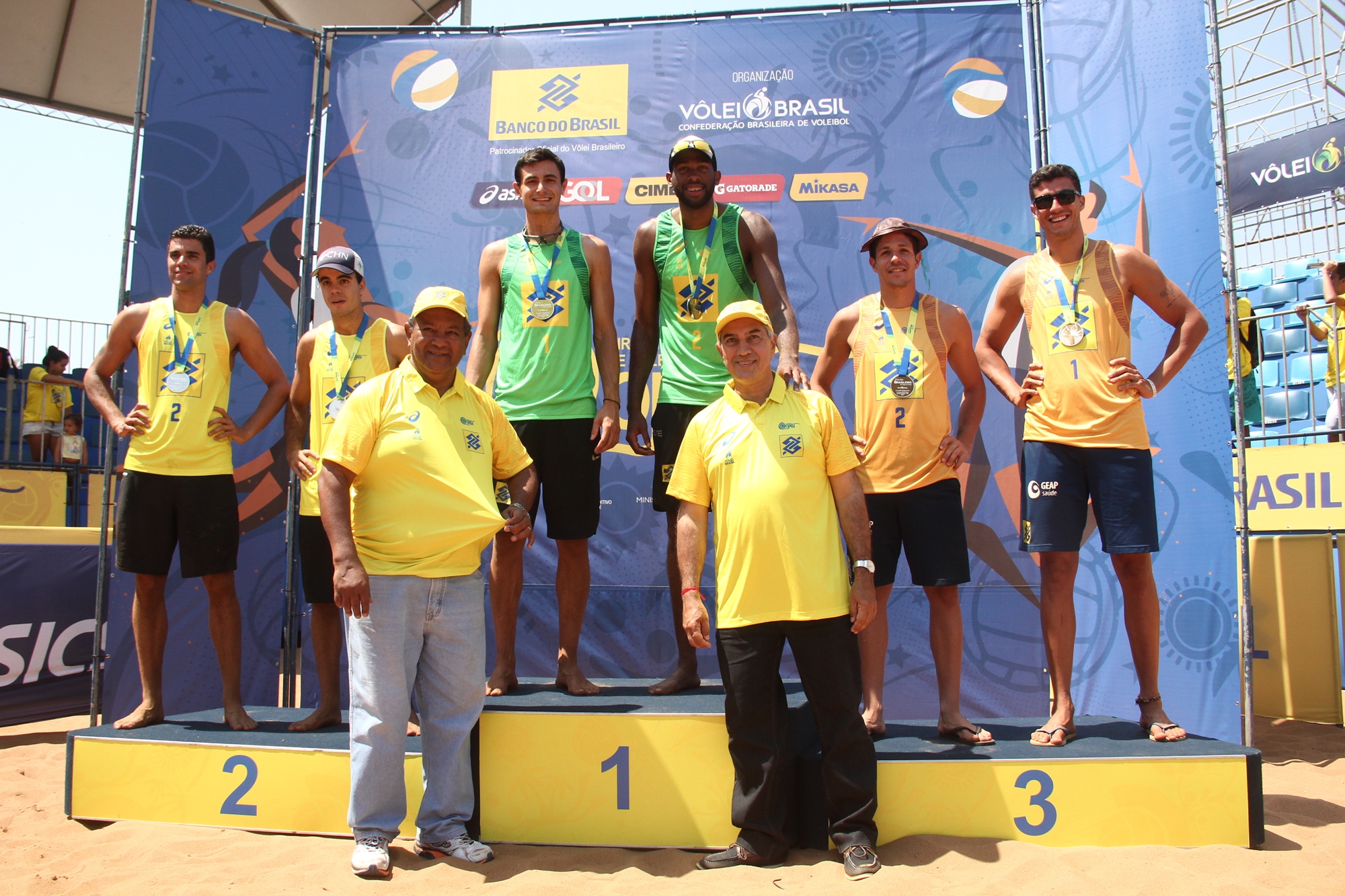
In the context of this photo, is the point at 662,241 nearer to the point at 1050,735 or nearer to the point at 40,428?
the point at 1050,735

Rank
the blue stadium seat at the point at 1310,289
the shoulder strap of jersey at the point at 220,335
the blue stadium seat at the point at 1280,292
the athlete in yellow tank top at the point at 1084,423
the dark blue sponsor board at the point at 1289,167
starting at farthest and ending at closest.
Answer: the dark blue sponsor board at the point at 1289,167, the blue stadium seat at the point at 1280,292, the blue stadium seat at the point at 1310,289, the shoulder strap of jersey at the point at 220,335, the athlete in yellow tank top at the point at 1084,423

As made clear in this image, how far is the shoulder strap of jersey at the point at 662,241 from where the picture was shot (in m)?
3.31

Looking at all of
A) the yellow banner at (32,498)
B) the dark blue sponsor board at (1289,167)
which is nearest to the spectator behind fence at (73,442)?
the yellow banner at (32,498)

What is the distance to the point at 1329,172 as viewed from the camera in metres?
10.4

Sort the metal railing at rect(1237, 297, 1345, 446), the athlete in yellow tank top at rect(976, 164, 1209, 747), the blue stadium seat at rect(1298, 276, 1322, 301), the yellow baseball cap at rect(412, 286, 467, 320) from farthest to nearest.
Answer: the blue stadium seat at rect(1298, 276, 1322, 301) < the metal railing at rect(1237, 297, 1345, 446) < the athlete in yellow tank top at rect(976, 164, 1209, 747) < the yellow baseball cap at rect(412, 286, 467, 320)

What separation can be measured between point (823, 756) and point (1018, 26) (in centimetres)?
391

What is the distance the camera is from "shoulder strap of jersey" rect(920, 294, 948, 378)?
314 cm

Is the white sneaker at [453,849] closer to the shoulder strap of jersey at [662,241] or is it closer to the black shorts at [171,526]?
the black shorts at [171,526]

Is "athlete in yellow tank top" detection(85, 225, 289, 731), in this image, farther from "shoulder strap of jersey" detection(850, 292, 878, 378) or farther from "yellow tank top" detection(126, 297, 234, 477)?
"shoulder strap of jersey" detection(850, 292, 878, 378)

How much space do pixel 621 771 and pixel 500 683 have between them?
2.20 ft

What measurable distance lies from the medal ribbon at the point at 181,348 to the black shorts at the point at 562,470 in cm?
150

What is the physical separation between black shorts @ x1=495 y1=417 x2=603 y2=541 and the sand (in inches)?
44.0

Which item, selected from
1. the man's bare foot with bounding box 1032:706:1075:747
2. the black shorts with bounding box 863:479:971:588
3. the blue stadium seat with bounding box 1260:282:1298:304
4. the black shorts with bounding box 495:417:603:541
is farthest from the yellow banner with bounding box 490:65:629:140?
the blue stadium seat with bounding box 1260:282:1298:304

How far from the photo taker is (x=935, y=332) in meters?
3.16
